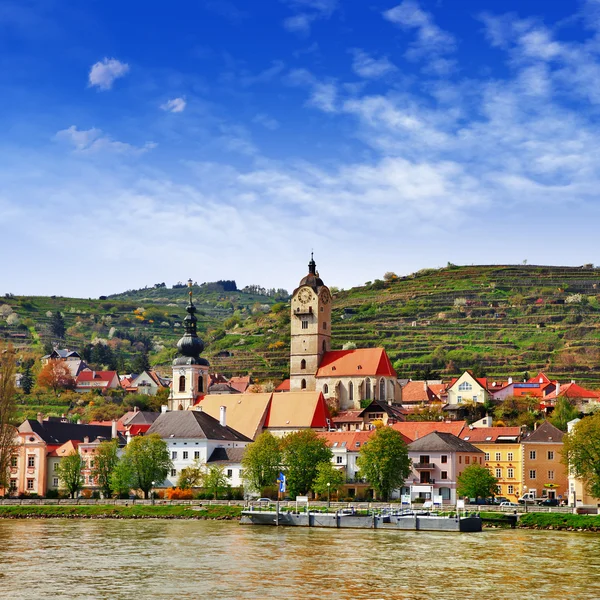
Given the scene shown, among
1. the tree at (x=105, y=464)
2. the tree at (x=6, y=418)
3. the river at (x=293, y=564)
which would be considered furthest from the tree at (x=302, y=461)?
the tree at (x=6, y=418)

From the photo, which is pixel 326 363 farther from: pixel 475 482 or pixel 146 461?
pixel 475 482

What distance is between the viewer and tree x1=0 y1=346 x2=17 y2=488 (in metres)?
96.6

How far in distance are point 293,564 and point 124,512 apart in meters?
36.7

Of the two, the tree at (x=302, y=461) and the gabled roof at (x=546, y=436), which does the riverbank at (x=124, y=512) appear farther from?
the gabled roof at (x=546, y=436)

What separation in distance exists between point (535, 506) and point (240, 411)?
42673mm

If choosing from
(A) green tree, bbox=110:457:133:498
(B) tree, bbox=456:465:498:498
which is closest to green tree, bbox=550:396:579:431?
(B) tree, bbox=456:465:498:498

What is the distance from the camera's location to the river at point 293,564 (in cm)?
4222

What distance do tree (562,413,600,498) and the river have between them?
32.7 ft

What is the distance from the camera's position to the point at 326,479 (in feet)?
279

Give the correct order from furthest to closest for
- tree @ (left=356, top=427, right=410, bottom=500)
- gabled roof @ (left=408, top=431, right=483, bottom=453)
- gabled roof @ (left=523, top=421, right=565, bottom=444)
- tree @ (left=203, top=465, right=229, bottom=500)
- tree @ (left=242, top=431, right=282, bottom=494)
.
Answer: gabled roof @ (left=523, top=421, right=565, bottom=444)
tree @ (left=203, top=465, right=229, bottom=500)
gabled roof @ (left=408, top=431, right=483, bottom=453)
tree @ (left=242, top=431, right=282, bottom=494)
tree @ (left=356, top=427, right=410, bottom=500)

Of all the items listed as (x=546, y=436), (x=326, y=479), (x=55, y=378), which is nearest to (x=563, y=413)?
(x=546, y=436)

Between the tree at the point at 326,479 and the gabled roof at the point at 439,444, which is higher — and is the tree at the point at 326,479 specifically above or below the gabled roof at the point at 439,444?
below

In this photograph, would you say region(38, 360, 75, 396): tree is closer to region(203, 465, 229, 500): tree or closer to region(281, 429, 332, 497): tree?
region(203, 465, 229, 500): tree

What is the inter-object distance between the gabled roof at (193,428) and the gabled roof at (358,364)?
21524 mm
